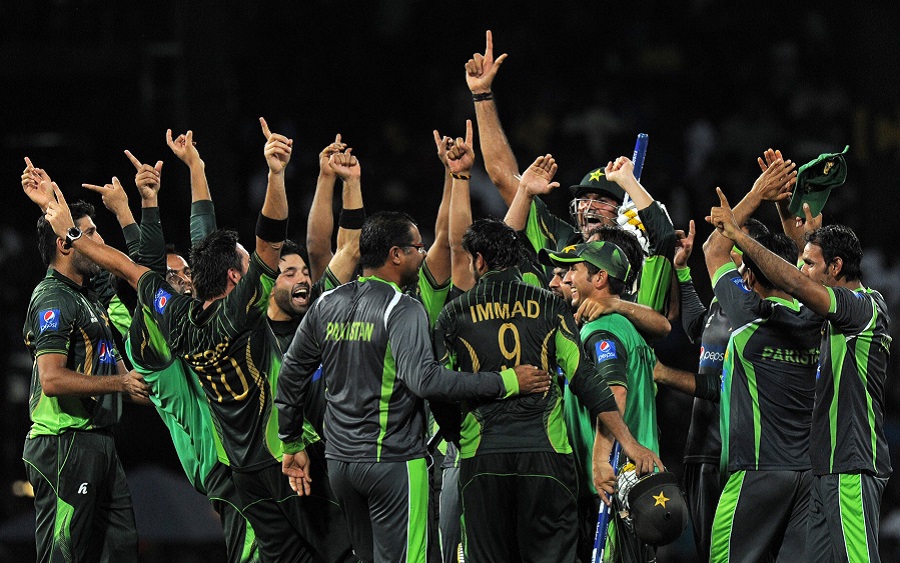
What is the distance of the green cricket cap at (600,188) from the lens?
830 centimetres

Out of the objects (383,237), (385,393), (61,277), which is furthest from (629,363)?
(61,277)

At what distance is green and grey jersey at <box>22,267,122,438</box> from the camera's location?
7492mm

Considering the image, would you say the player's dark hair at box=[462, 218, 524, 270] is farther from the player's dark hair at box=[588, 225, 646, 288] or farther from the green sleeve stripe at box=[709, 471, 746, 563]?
the green sleeve stripe at box=[709, 471, 746, 563]

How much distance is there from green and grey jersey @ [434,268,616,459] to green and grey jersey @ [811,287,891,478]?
1.38m

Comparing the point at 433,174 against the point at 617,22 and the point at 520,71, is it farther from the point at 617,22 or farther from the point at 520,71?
the point at 617,22

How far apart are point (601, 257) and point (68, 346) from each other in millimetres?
3219

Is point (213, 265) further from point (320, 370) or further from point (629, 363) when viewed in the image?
point (629, 363)

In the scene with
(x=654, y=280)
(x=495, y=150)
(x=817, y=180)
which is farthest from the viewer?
(x=495, y=150)

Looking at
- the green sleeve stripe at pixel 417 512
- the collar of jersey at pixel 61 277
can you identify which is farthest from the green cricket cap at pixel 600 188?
the collar of jersey at pixel 61 277

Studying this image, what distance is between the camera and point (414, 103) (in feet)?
57.2

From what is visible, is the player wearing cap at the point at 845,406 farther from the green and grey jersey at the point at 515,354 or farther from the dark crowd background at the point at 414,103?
the dark crowd background at the point at 414,103

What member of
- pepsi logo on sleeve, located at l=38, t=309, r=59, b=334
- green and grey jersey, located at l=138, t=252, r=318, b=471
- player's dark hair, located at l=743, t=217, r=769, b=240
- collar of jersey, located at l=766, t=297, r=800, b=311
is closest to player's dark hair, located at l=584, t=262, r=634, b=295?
collar of jersey, located at l=766, t=297, r=800, b=311

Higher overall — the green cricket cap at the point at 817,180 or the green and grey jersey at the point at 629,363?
the green cricket cap at the point at 817,180

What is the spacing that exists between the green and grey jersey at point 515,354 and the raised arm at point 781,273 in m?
1.04
